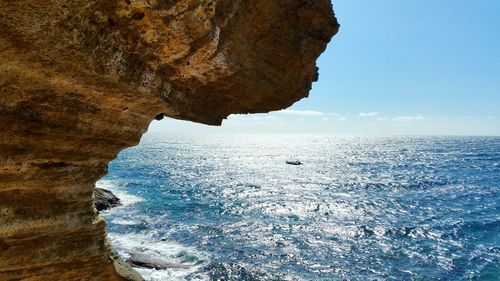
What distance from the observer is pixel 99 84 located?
608cm

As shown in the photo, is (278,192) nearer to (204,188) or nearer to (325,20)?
(204,188)

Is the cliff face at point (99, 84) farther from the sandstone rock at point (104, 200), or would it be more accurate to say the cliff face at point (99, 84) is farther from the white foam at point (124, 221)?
the sandstone rock at point (104, 200)

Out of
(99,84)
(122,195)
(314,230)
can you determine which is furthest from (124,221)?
(99,84)

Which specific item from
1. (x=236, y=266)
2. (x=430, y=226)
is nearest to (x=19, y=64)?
(x=236, y=266)

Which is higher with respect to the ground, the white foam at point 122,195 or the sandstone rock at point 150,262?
the sandstone rock at point 150,262

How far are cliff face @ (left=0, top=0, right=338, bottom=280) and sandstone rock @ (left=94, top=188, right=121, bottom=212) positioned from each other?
36.7 meters

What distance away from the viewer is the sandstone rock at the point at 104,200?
141ft

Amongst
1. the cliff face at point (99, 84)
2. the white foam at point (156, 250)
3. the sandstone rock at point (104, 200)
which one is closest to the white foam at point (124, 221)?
the white foam at point (156, 250)

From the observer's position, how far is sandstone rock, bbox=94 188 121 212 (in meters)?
43.1

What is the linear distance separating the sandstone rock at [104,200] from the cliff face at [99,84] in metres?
36.7

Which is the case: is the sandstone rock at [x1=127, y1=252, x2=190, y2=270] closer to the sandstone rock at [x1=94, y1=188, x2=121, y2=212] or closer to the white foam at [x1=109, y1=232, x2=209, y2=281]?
the white foam at [x1=109, y1=232, x2=209, y2=281]

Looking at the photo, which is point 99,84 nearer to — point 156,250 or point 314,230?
point 156,250

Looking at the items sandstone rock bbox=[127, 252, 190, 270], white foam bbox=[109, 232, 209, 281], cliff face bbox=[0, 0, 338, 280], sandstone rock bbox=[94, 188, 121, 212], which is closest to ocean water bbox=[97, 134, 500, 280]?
white foam bbox=[109, 232, 209, 281]

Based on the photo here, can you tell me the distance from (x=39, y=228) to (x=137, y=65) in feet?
14.3
